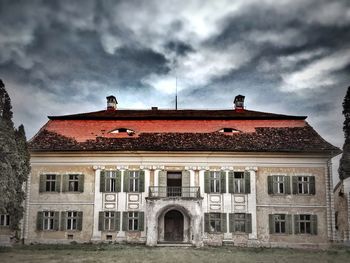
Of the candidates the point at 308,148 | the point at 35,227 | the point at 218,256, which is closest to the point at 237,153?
the point at 308,148

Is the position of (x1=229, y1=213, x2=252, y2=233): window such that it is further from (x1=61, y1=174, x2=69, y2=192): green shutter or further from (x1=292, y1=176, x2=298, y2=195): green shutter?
Answer: (x1=61, y1=174, x2=69, y2=192): green shutter

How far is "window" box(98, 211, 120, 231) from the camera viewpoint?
29366 millimetres

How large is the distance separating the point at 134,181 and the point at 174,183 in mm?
2873

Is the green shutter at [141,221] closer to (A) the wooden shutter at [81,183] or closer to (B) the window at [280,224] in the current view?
(A) the wooden shutter at [81,183]

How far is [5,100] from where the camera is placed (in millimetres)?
24438

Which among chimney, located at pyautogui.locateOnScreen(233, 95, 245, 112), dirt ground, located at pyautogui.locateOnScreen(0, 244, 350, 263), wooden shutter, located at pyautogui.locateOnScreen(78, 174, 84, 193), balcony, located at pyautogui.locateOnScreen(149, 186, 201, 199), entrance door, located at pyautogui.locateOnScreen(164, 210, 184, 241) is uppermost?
chimney, located at pyautogui.locateOnScreen(233, 95, 245, 112)

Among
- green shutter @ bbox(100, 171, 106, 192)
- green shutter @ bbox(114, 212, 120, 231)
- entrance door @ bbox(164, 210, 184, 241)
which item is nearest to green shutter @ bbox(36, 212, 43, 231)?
green shutter @ bbox(100, 171, 106, 192)

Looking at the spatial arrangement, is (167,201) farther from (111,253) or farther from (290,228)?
(290,228)

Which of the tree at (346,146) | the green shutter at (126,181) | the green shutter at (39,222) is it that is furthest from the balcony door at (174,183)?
the tree at (346,146)

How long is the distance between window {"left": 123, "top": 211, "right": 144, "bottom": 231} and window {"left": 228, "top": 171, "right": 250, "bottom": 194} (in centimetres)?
651

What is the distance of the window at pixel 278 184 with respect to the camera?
29422 millimetres

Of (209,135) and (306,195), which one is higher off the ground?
(209,135)

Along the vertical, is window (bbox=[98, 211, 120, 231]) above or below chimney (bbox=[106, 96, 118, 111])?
below

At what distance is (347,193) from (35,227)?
28224mm
